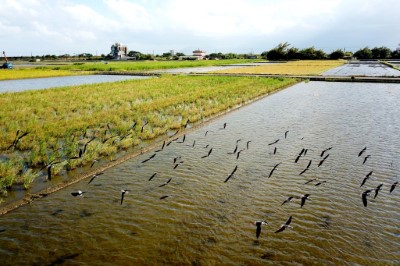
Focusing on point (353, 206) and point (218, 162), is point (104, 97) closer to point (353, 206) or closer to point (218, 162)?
point (218, 162)

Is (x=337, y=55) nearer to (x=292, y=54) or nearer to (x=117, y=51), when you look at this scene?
(x=292, y=54)

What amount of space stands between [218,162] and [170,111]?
782cm

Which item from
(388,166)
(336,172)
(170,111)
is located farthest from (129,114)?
(388,166)

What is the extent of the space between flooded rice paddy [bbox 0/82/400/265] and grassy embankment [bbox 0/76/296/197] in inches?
51.1

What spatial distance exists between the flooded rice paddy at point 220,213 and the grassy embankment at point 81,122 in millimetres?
1298

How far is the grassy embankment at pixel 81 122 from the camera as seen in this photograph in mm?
8648

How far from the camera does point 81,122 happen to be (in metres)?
13.1

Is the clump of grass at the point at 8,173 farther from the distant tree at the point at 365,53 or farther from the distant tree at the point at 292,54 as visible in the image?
the distant tree at the point at 365,53

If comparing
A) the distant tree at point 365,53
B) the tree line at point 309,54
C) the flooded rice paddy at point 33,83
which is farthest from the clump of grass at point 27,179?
the distant tree at point 365,53

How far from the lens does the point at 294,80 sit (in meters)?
32.5

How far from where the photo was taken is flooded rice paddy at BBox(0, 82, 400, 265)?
5062 mm

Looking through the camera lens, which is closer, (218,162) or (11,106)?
(218,162)

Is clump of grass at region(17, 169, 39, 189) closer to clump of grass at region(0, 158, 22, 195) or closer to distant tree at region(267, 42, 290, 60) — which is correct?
clump of grass at region(0, 158, 22, 195)

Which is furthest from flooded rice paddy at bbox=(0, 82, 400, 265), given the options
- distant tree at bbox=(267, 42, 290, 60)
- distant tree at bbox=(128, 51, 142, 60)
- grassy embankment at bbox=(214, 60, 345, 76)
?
distant tree at bbox=(128, 51, 142, 60)
